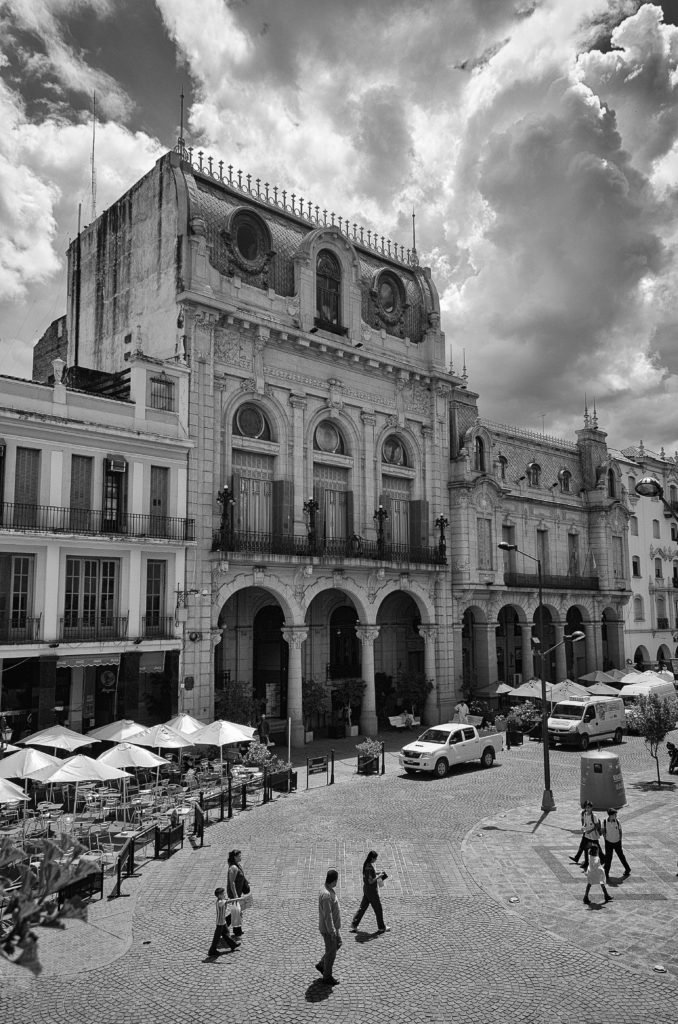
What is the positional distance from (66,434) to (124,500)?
3.13 metres

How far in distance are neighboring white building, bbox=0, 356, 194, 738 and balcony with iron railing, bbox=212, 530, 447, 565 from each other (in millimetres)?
2141

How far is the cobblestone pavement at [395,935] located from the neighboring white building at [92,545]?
28.2ft

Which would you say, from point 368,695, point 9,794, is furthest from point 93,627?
point 368,695

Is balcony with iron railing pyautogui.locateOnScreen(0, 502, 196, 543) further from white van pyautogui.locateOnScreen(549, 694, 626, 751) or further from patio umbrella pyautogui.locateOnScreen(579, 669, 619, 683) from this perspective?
patio umbrella pyautogui.locateOnScreen(579, 669, 619, 683)

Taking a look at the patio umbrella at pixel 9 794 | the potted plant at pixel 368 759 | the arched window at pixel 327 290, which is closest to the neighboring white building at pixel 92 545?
the potted plant at pixel 368 759

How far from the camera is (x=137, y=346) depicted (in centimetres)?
3216

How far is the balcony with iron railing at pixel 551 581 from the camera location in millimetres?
45719

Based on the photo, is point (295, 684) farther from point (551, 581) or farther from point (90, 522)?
point (551, 581)

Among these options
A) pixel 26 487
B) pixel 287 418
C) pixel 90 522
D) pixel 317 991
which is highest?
pixel 287 418

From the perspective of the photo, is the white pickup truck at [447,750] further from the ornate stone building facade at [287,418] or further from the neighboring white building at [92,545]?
the neighboring white building at [92,545]

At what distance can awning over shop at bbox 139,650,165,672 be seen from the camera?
27938 millimetres

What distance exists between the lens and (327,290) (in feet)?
123

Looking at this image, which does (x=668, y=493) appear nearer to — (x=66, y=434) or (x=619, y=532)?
(x=619, y=532)

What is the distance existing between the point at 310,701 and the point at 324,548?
260 inches
